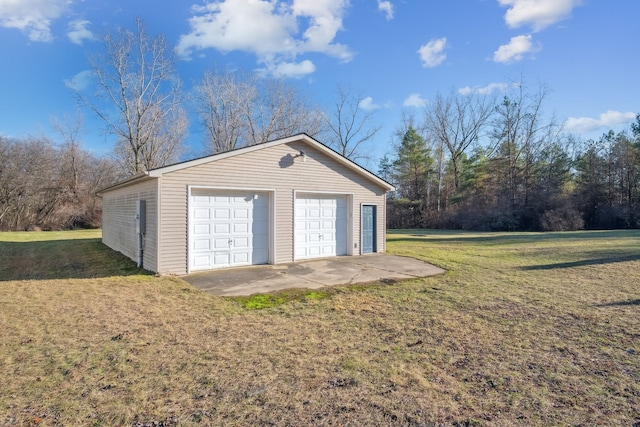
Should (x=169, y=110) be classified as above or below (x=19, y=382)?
above

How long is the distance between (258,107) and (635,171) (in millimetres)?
31854

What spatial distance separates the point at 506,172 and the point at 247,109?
2429cm

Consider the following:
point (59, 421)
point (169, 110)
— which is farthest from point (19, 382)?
point (169, 110)

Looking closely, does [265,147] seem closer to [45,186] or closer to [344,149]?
[344,149]

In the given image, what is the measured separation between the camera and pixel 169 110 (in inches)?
1156

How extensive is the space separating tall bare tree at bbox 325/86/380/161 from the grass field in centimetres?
2882

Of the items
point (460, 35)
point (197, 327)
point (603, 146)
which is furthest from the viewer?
point (603, 146)

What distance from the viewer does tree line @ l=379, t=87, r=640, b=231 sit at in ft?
93.4

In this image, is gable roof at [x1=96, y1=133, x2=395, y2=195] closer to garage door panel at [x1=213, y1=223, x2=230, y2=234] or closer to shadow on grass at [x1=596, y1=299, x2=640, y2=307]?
garage door panel at [x1=213, y1=223, x2=230, y2=234]

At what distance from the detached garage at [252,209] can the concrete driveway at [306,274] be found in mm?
608

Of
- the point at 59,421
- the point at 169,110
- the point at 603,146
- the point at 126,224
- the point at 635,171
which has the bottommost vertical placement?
the point at 59,421

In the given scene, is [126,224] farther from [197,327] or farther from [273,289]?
[197,327]

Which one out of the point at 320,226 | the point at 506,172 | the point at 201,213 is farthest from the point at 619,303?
the point at 506,172

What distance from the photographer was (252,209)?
9.80 m
